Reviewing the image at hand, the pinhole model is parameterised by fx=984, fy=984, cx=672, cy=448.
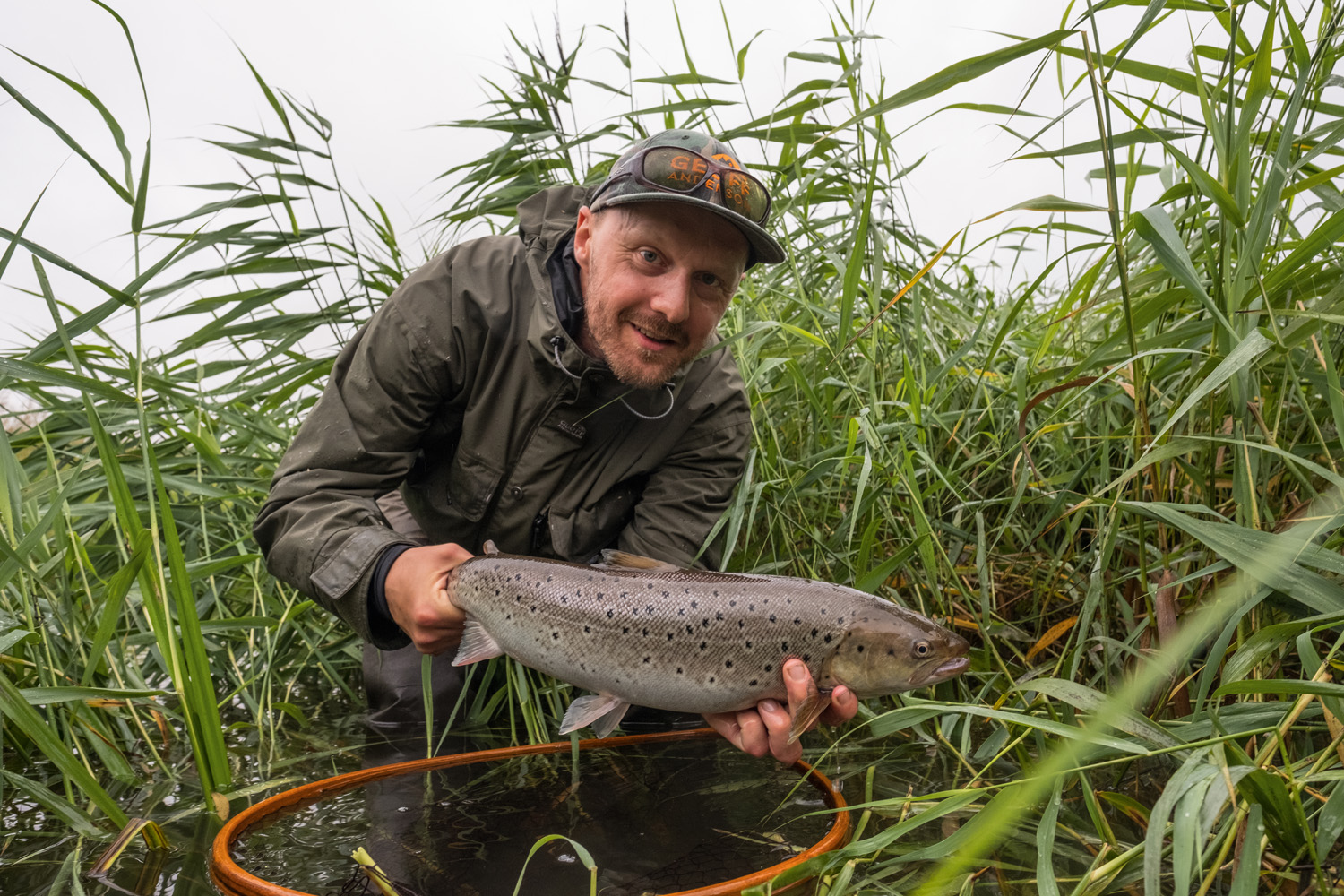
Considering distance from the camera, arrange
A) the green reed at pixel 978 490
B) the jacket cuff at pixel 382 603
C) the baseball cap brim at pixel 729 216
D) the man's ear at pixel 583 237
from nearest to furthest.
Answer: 1. the green reed at pixel 978 490
2. the jacket cuff at pixel 382 603
3. the baseball cap brim at pixel 729 216
4. the man's ear at pixel 583 237

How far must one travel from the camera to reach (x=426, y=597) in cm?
276

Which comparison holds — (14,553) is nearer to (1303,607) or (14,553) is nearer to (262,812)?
(262,812)

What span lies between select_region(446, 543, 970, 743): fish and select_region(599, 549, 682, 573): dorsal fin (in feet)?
0.04

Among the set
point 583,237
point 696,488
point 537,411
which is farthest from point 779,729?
point 583,237

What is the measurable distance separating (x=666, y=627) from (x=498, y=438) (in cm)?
119

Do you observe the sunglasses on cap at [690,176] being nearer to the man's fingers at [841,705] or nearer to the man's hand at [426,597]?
the man's hand at [426,597]

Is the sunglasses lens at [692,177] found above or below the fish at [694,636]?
above

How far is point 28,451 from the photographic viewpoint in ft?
13.4

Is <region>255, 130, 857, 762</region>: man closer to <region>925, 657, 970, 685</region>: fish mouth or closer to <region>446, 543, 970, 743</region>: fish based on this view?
<region>446, 543, 970, 743</region>: fish

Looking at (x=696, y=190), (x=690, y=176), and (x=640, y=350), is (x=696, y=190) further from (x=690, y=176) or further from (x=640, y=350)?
(x=640, y=350)

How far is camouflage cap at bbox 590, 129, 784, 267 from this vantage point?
123 inches

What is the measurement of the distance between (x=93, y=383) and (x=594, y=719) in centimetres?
161

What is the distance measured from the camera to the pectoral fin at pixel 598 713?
263 cm

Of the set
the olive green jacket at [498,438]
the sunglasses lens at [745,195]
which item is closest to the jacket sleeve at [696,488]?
the olive green jacket at [498,438]
